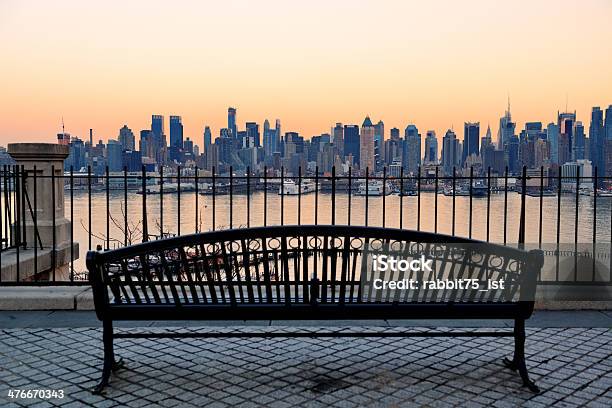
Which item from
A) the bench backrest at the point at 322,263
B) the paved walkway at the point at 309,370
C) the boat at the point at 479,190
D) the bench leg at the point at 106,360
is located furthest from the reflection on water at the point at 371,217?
the bench leg at the point at 106,360

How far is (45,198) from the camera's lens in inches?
353

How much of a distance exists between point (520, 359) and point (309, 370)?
1343 millimetres

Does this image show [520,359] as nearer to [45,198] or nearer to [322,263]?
[322,263]

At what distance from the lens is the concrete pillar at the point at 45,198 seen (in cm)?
844

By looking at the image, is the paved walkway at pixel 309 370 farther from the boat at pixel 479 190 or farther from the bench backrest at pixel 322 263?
the boat at pixel 479 190

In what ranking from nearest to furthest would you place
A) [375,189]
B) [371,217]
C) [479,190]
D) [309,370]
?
[309,370] < [479,190] < [375,189] < [371,217]

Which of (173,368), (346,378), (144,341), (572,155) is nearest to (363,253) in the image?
(346,378)

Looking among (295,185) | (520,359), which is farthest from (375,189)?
(520,359)

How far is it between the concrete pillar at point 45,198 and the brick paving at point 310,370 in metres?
3.85

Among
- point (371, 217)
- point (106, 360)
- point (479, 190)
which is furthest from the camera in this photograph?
point (371, 217)

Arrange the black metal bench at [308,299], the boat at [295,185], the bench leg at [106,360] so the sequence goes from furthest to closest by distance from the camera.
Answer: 1. the boat at [295,185]
2. the black metal bench at [308,299]
3. the bench leg at [106,360]

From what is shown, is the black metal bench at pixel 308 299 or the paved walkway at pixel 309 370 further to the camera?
the black metal bench at pixel 308 299

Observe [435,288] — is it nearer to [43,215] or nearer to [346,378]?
[346,378]

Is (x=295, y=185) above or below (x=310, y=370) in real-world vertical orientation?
above
